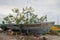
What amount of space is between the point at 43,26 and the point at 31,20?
209mm

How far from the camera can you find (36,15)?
211cm

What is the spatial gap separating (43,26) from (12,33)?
1.57ft

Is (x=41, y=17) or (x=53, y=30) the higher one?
(x=41, y=17)

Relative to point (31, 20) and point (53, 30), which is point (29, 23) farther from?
point (53, 30)

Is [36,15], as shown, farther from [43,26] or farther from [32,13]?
[43,26]

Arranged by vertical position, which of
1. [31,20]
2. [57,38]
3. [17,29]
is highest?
[31,20]

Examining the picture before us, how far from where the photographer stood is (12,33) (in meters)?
2.07

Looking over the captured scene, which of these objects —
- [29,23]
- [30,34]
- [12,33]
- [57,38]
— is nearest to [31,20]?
[29,23]

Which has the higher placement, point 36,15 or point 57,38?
point 36,15

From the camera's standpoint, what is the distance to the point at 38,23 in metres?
2.11

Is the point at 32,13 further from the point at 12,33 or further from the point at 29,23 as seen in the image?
the point at 12,33

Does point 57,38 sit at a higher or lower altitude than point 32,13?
lower

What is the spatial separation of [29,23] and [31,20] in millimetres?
55

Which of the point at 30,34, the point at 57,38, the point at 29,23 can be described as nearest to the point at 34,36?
the point at 30,34
